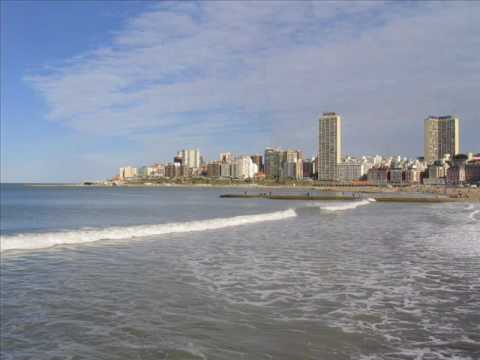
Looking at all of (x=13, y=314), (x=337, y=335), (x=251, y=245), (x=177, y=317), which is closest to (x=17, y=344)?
(x=13, y=314)

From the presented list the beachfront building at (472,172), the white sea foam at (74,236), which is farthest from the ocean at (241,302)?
the beachfront building at (472,172)

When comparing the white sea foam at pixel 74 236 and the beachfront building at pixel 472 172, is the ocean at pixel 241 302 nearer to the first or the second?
the white sea foam at pixel 74 236

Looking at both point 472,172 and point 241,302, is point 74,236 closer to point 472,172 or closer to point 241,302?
point 241,302

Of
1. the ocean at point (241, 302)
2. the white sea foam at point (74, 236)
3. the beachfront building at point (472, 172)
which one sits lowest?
the white sea foam at point (74, 236)

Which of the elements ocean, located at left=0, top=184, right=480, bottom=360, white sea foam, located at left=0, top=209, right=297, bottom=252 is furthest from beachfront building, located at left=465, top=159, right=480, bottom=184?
ocean, located at left=0, top=184, right=480, bottom=360

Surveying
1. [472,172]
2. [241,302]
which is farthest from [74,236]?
[472,172]

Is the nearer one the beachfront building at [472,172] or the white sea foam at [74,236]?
the white sea foam at [74,236]

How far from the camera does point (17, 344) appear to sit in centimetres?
637

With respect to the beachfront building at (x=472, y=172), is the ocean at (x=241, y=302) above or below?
below

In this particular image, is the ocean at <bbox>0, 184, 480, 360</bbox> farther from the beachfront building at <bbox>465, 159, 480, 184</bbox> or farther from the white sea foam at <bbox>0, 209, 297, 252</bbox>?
the beachfront building at <bbox>465, 159, 480, 184</bbox>

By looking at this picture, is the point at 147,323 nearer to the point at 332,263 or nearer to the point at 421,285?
the point at 421,285

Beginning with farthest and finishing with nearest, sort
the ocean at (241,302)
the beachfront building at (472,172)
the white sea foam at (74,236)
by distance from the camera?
the beachfront building at (472,172)
the white sea foam at (74,236)
the ocean at (241,302)

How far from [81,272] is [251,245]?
724cm

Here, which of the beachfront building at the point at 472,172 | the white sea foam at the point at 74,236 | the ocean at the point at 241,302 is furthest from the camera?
the beachfront building at the point at 472,172
